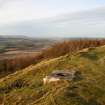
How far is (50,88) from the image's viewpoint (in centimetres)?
2302

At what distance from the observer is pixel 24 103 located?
829 inches

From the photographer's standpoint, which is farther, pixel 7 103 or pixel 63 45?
pixel 63 45

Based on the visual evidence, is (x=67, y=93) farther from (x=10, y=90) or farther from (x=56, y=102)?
(x=10, y=90)

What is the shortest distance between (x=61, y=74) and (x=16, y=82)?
461cm

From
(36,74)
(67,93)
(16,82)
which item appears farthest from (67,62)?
(67,93)

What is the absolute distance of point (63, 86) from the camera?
22.2m

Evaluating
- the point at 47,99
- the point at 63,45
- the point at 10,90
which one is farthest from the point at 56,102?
the point at 63,45

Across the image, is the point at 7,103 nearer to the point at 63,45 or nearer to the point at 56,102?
the point at 56,102

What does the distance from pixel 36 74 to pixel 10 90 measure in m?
4.31

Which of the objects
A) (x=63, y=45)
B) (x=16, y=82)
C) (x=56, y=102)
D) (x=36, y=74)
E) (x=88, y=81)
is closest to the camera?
(x=56, y=102)

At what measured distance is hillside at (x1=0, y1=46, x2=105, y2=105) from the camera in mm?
20609

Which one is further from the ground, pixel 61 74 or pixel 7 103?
pixel 61 74

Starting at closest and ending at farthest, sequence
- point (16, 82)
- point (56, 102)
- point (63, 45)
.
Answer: point (56, 102)
point (16, 82)
point (63, 45)

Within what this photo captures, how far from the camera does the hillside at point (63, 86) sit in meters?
20.6
